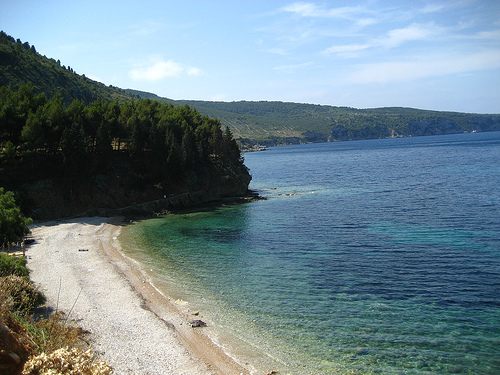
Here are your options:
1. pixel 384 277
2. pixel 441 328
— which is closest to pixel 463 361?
pixel 441 328

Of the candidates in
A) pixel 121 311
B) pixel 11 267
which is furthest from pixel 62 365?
pixel 11 267

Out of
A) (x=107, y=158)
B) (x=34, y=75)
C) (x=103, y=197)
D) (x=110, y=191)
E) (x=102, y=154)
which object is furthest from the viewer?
(x=34, y=75)

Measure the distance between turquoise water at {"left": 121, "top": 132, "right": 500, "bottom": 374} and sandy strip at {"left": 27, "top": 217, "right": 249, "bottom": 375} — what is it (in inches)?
65.4

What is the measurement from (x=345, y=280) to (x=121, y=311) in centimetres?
1603

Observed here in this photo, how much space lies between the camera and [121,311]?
2575 centimetres

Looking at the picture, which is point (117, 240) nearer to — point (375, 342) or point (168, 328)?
point (168, 328)

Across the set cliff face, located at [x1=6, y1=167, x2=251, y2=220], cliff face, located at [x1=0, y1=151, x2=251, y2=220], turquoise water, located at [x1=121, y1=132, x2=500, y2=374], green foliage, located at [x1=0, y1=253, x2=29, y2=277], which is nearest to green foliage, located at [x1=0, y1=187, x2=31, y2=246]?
green foliage, located at [x1=0, y1=253, x2=29, y2=277]

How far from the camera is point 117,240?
47250 millimetres

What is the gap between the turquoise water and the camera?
20.2 metres

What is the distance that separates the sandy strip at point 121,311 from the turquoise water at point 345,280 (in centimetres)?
166

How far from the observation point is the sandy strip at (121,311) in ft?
64.5

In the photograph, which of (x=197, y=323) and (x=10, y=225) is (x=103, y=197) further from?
(x=197, y=323)

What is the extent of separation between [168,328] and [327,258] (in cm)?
1744

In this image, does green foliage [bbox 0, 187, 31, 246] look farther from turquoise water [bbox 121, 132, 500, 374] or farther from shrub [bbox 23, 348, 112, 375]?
shrub [bbox 23, 348, 112, 375]
